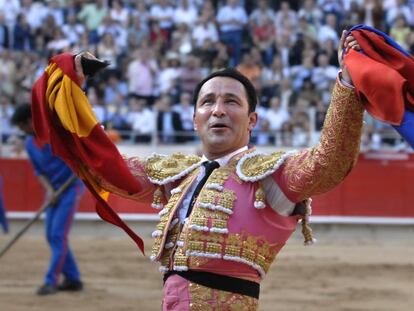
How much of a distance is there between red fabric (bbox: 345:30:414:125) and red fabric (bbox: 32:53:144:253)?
85 cm

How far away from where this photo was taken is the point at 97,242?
34.5 feet

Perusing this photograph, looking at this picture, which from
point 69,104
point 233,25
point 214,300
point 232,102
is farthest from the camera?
point 233,25

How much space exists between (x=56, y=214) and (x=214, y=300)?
4.53 metres

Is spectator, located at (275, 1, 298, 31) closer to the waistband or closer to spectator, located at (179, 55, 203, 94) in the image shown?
spectator, located at (179, 55, 203, 94)

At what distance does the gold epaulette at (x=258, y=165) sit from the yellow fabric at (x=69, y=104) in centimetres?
49

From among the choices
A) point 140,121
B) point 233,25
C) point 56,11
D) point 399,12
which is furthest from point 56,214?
point 399,12

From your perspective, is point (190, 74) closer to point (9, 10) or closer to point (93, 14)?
point (93, 14)

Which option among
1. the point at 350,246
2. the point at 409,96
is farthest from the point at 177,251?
the point at 350,246

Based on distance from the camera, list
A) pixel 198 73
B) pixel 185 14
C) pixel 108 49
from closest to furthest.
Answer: pixel 198 73
pixel 108 49
pixel 185 14

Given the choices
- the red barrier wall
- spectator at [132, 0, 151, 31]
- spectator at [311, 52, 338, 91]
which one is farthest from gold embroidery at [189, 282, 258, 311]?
spectator at [132, 0, 151, 31]

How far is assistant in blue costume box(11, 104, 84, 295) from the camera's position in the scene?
7332 mm

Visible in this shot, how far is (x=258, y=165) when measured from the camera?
10.0ft

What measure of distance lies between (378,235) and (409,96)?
8.52 meters

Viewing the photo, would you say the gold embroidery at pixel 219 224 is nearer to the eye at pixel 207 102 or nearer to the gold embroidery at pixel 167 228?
the gold embroidery at pixel 167 228
